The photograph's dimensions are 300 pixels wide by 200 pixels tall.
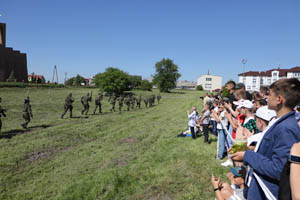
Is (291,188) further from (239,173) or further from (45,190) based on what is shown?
(45,190)

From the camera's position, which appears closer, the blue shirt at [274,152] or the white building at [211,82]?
the blue shirt at [274,152]

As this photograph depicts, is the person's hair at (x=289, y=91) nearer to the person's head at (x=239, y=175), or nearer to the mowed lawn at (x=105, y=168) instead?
the person's head at (x=239, y=175)

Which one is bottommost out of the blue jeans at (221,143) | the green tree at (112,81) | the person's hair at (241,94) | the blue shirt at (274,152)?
the blue jeans at (221,143)

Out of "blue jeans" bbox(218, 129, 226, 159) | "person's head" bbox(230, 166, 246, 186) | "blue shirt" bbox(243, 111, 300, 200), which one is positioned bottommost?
"blue jeans" bbox(218, 129, 226, 159)

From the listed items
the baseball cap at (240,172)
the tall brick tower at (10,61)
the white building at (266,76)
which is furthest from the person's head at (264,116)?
the tall brick tower at (10,61)

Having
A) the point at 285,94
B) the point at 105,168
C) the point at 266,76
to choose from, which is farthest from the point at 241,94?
the point at 266,76

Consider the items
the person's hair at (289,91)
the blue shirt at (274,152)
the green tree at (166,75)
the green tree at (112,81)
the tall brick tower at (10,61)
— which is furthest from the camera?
the green tree at (166,75)

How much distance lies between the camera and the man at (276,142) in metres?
1.81

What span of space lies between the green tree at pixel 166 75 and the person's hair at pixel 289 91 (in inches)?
3295

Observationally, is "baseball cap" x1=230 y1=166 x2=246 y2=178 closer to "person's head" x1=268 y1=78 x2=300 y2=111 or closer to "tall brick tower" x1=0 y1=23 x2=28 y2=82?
"person's head" x1=268 y1=78 x2=300 y2=111

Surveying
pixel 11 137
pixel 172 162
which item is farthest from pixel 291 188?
pixel 11 137

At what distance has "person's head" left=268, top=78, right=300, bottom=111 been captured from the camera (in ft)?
6.38

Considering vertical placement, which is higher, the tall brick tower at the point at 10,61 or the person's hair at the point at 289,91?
the tall brick tower at the point at 10,61

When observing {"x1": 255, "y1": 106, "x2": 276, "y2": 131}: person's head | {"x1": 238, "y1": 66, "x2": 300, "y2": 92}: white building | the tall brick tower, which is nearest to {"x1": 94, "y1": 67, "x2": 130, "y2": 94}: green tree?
the tall brick tower
